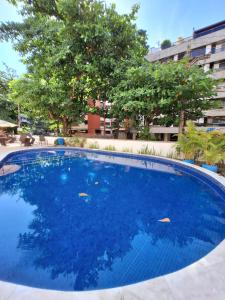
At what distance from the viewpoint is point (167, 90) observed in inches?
523

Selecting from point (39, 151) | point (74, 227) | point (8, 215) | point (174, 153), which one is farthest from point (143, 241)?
point (39, 151)

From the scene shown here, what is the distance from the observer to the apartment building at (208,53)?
30516 mm

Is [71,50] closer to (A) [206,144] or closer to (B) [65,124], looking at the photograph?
(B) [65,124]

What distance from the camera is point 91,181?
8617 millimetres

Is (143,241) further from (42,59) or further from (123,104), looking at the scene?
(42,59)

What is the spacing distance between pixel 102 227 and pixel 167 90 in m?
11.0

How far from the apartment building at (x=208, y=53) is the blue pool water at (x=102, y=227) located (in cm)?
2319

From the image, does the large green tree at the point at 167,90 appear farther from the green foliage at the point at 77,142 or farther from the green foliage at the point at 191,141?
the green foliage at the point at 77,142

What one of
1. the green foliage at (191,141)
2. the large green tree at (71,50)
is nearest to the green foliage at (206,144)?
the green foliage at (191,141)

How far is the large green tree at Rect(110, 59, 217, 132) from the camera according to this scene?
513 inches

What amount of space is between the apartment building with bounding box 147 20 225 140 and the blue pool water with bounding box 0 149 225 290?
23188 mm

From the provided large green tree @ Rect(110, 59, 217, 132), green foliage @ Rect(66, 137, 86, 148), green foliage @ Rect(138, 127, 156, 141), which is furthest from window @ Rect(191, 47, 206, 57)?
green foliage @ Rect(66, 137, 86, 148)

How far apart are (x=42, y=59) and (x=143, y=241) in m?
18.7

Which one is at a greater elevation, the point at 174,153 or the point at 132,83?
the point at 132,83
